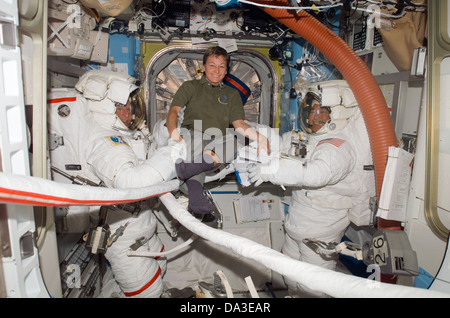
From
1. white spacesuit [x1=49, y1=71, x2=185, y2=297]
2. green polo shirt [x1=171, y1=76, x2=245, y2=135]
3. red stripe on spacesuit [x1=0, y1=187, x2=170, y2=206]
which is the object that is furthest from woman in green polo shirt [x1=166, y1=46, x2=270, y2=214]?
red stripe on spacesuit [x1=0, y1=187, x2=170, y2=206]

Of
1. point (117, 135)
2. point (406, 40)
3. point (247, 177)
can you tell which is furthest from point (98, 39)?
point (406, 40)

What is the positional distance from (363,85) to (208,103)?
1.44 m

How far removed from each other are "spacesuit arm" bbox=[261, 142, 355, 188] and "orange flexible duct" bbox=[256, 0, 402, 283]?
0.85 feet

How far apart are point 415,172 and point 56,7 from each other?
313 centimetres

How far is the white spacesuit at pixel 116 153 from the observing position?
6.48 feet

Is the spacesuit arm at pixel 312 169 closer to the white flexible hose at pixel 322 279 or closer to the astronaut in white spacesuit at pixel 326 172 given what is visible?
the astronaut in white spacesuit at pixel 326 172

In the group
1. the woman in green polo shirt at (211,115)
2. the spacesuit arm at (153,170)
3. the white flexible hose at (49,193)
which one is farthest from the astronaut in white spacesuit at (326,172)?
the white flexible hose at (49,193)

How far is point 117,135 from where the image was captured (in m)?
2.23

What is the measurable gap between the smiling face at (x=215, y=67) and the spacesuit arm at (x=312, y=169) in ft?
3.64

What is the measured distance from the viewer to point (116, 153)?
200 cm

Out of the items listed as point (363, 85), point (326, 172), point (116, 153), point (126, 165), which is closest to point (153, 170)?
point (126, 165)

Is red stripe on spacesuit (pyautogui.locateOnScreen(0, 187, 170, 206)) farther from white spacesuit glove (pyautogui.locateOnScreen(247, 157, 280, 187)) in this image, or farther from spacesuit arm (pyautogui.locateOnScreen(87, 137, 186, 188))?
white spacesuit glove (pyautogui.locateOnScreen(247, 157, 280, 187))

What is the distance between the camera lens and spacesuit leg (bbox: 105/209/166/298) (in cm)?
236
